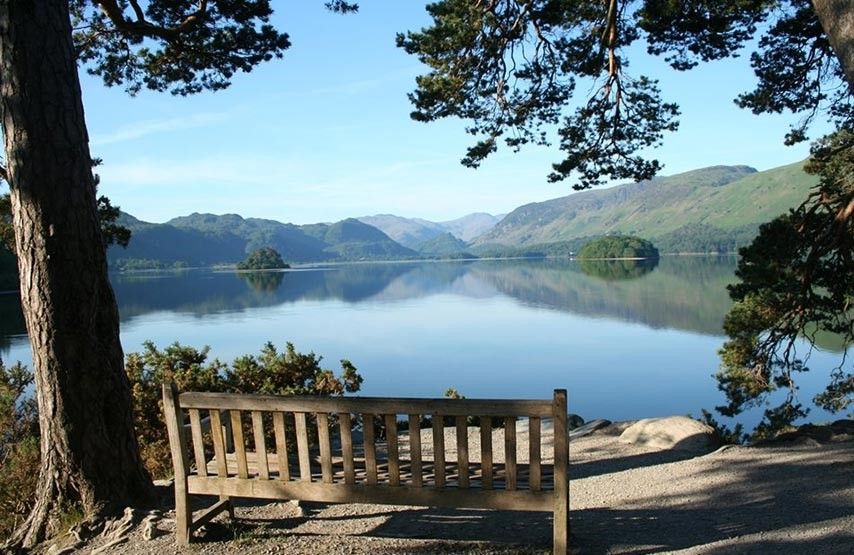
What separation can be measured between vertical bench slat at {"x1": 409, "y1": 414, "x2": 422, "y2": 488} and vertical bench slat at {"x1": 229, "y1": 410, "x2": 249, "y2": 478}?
3.63ft

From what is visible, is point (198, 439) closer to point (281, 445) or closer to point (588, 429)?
point (281, 445)

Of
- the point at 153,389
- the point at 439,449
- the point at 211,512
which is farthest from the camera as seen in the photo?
the point at 153,389

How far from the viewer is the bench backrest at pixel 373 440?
3.73 meters

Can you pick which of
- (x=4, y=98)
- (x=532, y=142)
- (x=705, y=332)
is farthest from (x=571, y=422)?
(x=705, y=332)

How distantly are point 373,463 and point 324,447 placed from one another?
1.05 ft

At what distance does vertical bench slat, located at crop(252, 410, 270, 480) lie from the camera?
13.4 feet

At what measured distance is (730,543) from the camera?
13.4ft

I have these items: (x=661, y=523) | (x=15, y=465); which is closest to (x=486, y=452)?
(x=661, y=523)

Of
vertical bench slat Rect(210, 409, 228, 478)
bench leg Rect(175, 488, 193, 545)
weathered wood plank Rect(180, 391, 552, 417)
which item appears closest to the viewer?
weathered wood plank Rect(180, 391, 552, 417)

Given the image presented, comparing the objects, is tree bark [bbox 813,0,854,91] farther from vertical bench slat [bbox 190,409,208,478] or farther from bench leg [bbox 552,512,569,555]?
vertical bench slat [bbox 190,409,208,478]

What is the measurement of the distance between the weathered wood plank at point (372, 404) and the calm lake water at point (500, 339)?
15642 mm

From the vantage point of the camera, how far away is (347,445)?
4.04 metres

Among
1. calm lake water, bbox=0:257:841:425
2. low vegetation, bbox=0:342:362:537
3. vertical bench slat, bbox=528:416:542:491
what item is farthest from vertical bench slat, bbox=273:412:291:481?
calm lake water, bbox=0:257:841:425

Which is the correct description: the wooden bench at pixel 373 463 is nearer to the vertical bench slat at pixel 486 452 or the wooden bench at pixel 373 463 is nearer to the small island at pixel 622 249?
the vertical bench slat at pixel 486 452
